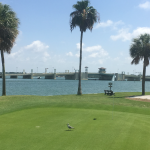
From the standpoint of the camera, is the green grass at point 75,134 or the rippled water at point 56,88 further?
the rippled water at point 56,88

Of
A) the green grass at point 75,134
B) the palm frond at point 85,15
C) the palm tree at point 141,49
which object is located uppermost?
the palm frond at point 85,15

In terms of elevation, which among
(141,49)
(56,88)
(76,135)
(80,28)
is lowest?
(56,88)

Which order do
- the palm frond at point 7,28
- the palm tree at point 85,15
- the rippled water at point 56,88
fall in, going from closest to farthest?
the palm frond at point 7,28
the palm tree at point 85,15
the rippled water at point 56,88

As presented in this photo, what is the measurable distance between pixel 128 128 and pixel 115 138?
180cm

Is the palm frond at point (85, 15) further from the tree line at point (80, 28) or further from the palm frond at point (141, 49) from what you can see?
the palm frond at point (141, 49)

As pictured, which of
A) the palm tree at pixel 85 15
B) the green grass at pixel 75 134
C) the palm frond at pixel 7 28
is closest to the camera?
the green grass at pixel 75 134

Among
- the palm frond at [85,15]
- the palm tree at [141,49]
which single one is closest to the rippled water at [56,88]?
the palm tree at [141,49]

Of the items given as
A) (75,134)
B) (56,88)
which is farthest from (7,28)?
(56,88)

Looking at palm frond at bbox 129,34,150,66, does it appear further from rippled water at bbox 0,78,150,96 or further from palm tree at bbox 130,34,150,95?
rippled water at bbox 0,78,150,96

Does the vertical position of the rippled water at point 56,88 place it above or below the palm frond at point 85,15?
below

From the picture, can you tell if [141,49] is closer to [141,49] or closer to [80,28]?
[141,49]

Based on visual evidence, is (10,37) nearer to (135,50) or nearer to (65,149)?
(135,50)

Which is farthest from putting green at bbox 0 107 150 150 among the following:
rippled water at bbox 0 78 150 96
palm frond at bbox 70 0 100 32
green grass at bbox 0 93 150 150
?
palm frond at bbox 70 0 100 32

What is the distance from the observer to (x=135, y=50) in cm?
3675
